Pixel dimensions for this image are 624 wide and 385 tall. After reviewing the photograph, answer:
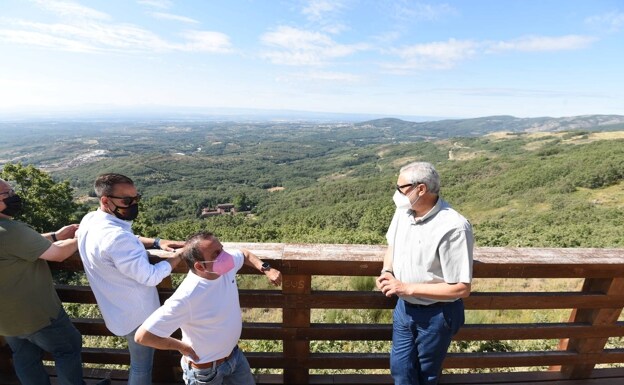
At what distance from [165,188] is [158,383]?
105 m

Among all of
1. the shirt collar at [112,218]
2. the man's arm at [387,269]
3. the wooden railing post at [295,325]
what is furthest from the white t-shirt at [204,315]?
the man's arm at [387,269]

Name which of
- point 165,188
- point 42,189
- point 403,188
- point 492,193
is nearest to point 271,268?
point 403,188

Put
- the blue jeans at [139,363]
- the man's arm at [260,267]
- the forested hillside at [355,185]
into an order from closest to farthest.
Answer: the man's arm at [260,267], the blue jeans at [139,363], the forested hillside at [355,185]

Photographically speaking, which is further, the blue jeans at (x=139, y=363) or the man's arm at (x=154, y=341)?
the blue jeans at (x=139, y=363)

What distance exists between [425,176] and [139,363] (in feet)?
6.34

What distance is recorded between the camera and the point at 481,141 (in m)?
138

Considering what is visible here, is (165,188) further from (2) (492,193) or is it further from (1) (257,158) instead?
(2) (492,193)

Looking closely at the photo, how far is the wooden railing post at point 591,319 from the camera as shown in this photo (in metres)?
2.17

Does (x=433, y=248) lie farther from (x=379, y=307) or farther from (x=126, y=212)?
(x=126, y=212)

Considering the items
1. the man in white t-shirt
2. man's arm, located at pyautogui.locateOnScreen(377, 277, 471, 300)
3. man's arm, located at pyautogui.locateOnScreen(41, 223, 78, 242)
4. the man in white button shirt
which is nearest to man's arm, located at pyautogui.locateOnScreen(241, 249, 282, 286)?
the man in white t-shirt

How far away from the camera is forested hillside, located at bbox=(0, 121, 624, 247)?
20734mm

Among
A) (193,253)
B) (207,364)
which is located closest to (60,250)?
(193,253)

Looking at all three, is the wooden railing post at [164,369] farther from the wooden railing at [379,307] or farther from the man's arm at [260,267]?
the man's arm at [260,267]

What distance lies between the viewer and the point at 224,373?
188 cm
